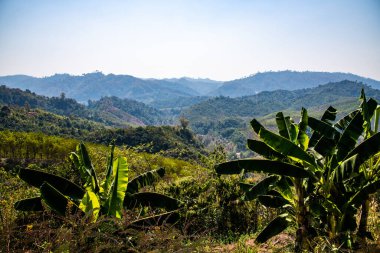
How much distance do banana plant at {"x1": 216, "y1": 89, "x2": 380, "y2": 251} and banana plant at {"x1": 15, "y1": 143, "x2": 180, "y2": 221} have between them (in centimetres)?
151

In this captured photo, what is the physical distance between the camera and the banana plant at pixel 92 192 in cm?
473

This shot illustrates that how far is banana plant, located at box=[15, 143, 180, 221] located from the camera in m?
4.73

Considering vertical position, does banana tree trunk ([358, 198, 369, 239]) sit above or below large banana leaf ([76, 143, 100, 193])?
below

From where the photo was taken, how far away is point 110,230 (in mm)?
3438

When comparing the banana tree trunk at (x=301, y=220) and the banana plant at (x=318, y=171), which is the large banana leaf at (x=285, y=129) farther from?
the banana tree trunk at (x=301, y=220)

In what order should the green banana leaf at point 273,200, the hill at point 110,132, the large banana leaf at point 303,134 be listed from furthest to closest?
1. the hill at point 110,132
2. the green banana leaf at point 273,200
3. the large banana leaf at point 303,134

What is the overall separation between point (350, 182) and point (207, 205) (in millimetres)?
4343

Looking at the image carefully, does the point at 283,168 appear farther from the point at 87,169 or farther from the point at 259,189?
the point at 87,169

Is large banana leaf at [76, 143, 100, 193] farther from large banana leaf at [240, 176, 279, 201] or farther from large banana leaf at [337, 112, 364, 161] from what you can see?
large banana leaf at [337, 112, 364, 161]

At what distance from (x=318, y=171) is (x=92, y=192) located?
11.5ft

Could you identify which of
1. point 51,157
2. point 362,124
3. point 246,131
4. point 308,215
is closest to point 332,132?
point 362,124

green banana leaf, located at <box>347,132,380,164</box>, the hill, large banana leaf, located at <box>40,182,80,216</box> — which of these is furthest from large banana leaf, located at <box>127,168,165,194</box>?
the hill

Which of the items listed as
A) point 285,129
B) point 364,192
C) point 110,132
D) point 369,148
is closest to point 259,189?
point 285,129

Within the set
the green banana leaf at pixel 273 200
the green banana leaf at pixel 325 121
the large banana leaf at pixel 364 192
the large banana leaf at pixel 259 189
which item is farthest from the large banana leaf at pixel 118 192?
the green banana leaf at pixel 325 121
